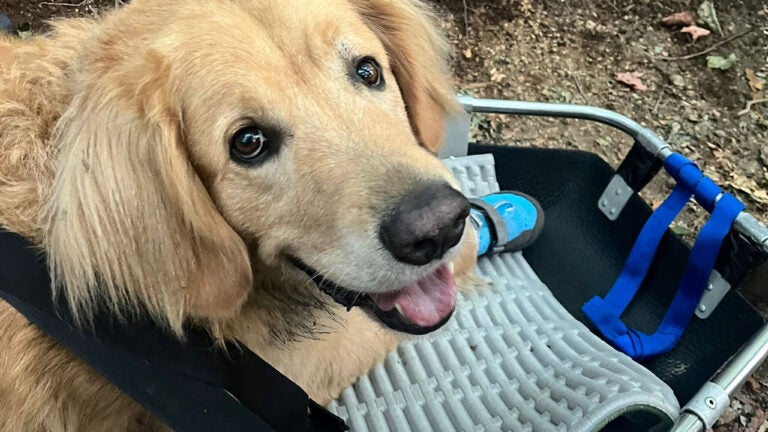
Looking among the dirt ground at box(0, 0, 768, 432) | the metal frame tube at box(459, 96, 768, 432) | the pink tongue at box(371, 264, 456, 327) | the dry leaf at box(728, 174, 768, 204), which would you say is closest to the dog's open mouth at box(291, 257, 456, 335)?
the pink tongue at box(371, 264, 456, 327)

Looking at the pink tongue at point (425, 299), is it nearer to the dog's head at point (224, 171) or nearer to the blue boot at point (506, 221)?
the dog's head at point (224, 171)

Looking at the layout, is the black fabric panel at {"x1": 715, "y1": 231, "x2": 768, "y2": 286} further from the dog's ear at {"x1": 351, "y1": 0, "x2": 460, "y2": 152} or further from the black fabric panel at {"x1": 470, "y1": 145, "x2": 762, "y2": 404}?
the dog's ear at {"x1": 351, "y1": 0, "x2": 460, "y2": 152}

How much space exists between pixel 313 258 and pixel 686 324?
136 centimetres

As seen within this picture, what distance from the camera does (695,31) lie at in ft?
11.9

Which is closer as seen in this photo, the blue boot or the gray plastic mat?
the gray plastic mat

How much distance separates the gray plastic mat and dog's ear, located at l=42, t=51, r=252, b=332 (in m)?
0.86

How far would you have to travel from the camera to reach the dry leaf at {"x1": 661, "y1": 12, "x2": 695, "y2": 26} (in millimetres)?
3660

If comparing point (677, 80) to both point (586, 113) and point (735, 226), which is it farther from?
point (735, 226)

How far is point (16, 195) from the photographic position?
149 centimetres

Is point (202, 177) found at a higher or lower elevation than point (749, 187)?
higher

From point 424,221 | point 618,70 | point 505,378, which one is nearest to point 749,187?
point 618,70

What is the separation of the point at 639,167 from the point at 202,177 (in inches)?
64.2

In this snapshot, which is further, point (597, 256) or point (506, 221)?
point (597, 256)

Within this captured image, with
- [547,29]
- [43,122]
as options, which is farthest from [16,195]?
[547,29]
